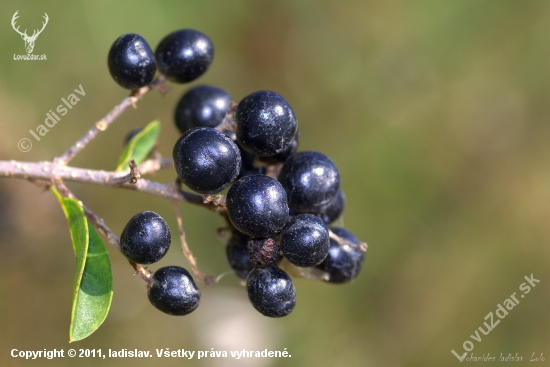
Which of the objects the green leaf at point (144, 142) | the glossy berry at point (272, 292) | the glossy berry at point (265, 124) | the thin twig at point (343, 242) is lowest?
the glossy berry at point (272, 292)

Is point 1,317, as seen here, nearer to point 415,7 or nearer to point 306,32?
point 306,32

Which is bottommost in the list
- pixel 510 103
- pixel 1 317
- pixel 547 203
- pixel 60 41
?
pixel 1 317

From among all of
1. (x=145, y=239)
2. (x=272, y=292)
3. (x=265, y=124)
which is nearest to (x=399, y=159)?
(x=265, y=124)

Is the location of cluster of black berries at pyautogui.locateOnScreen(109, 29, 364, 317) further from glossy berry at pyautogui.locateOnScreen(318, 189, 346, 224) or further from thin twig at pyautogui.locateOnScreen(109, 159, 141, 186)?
thin twig at pyautogui.locateOnScreen(109, 159, 141, 186)

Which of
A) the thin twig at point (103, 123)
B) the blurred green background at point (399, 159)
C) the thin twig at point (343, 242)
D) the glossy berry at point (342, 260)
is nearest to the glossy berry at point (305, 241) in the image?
the thin twig at point (343, 242)

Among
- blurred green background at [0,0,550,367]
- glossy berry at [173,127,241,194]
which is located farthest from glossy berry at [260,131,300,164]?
blurred green background at [0,0,550,367]

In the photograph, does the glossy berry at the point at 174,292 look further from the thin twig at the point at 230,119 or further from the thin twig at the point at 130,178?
the thin twig at the point at 230,119

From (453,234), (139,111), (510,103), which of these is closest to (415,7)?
(510,103)
